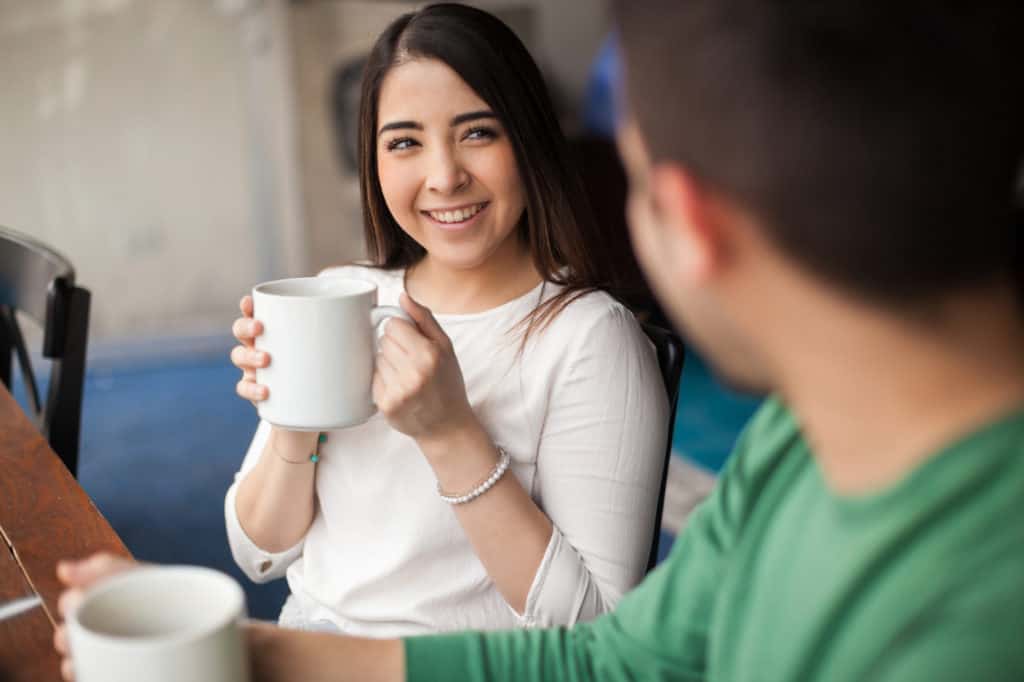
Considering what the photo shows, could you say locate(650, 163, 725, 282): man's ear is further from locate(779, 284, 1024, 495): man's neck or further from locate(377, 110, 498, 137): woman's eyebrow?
locate(377, 110, 498, 137): woman's eyebrow

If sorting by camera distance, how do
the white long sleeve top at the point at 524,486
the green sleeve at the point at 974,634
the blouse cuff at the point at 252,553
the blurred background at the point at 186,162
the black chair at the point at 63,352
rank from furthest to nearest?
the blurred background at the point at 186,162
the black chair at the point at 63,352
the blouse cuff at the point at 252,553
the white long sleeve top at the point at 524,486
the green sleeve at the point at 974,634

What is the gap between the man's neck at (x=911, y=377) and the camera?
428 millimetres

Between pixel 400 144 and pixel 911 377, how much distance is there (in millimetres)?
739

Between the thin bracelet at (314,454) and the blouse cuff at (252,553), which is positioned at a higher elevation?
the thin bracelet at (314,454)

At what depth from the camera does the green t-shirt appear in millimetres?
393

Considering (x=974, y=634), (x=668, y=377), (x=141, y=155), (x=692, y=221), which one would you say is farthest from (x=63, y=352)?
(x=141, y=155)

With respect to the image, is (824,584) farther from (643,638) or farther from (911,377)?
(643,638)

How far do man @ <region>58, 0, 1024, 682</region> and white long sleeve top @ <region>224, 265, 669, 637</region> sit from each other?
454 millimetres

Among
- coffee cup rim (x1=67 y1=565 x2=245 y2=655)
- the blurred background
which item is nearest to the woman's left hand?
A: coffee cup rim (x1=67 y1=565 x2=245 y2=655)

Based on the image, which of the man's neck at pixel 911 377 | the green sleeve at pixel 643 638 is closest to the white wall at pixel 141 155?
the green sleeve at pixel 643 638

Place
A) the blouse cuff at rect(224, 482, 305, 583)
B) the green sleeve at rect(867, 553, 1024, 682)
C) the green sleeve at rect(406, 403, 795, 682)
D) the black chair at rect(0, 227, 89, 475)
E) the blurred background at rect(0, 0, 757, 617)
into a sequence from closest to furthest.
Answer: the green sleeve at rect(867, 553, 1024, 682) → the green sleeve at rect(406, 403, 795, 682) → the blouse cuff at rect(224, 482, 305, 583) → the black chair at rect(0, 227, 89, 475) → the blurred background at rect(0, 0, 757, 617)

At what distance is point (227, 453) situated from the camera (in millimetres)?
2920

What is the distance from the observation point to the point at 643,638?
0.69 meters

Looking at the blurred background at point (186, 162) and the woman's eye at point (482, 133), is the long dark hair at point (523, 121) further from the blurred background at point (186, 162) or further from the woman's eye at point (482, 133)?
the blurred background at point (186, 162)
